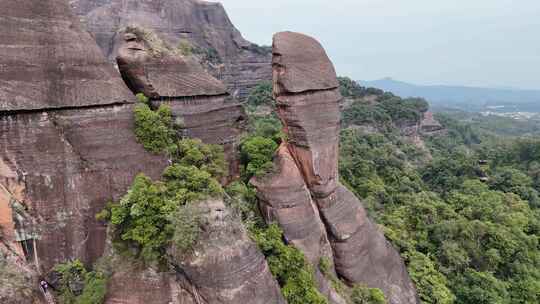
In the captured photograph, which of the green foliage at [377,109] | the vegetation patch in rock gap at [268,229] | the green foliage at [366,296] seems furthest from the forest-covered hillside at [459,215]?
the green foliage at [377,109]

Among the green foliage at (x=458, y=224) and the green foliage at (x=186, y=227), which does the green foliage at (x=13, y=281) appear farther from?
the green foliage at (x=458, y=224)

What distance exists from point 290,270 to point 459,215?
60.4 ft

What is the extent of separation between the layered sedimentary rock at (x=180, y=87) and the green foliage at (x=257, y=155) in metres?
0.95

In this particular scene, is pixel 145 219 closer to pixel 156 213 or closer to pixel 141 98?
pixel 156 213

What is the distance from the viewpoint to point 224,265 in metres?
9.88

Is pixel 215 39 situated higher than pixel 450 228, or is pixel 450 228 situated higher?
pixel 215 39

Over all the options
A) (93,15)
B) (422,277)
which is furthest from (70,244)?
(93,15)

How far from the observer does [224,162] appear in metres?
14.8

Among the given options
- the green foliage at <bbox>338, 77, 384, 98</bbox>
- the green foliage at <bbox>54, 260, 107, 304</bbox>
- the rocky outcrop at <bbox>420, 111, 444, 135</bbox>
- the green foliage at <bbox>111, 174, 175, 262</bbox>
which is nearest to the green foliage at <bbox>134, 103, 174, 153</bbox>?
the green foliage at <bbox>111, 174, 175, 262</bbox>

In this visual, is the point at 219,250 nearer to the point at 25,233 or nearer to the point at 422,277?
the point at 25,233

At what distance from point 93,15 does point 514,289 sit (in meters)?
59.0

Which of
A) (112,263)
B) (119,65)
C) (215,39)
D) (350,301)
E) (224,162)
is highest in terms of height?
(215,39)

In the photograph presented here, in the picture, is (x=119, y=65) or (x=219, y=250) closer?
(x=219, y=250)

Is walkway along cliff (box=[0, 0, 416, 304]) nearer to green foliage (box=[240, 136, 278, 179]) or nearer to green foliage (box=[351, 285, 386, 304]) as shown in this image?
green foliage (box=[240, 136, 278, 179])
